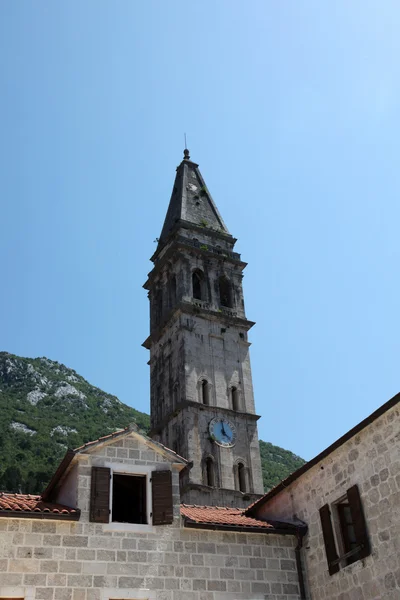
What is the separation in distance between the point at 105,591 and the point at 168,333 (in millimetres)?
26195

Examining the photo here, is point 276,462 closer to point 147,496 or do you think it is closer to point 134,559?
point 147,496

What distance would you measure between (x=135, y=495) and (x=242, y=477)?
19550 millimetres

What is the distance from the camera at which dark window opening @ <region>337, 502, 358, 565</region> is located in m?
14.7

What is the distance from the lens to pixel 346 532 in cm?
1498

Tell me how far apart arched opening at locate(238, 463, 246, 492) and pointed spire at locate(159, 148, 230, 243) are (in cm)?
1605

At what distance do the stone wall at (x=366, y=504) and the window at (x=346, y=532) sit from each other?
14 centimetres

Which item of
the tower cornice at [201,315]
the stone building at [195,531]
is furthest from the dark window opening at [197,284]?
the stone building at [195,531]

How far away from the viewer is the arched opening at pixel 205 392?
36.7 meters

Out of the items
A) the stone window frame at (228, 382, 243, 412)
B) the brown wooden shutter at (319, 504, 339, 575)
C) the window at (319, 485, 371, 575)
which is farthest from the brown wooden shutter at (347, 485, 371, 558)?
the stone window frame at (228, 382, 243, 412)

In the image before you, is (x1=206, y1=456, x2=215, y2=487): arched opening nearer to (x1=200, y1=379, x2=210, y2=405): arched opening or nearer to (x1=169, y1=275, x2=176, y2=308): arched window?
(x1=200, y1=379, x2=210, y2=405): arched opening

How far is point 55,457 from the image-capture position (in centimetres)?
6488

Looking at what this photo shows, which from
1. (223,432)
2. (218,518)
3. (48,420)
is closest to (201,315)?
(223,432)

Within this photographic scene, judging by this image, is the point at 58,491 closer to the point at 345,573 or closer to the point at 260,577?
the point at 260,577

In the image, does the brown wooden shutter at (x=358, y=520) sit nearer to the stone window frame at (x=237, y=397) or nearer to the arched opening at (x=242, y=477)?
the arched opening at (x=242, y=477)
